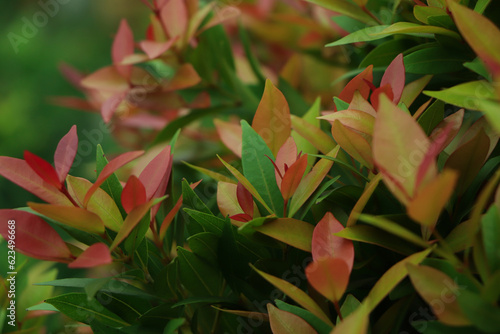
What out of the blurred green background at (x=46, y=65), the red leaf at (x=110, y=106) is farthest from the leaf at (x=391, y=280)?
the blurred green background at (x=46, y=65)

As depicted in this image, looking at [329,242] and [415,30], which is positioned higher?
[415,30]

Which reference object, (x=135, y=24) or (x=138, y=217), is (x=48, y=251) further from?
(x=135, y=24)

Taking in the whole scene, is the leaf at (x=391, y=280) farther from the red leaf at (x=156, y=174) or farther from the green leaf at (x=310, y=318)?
the red leaf at (x=156, y=174)

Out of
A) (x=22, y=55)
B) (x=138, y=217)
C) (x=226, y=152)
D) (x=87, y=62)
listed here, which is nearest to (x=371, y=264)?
(x=138, y=217)

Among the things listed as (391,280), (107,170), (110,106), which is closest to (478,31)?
(391,280)

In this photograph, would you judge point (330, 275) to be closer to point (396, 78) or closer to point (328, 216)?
point (328, 216)

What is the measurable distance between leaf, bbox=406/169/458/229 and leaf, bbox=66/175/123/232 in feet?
0.78

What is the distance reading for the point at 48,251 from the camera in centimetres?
38

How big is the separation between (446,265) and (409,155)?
77 mm

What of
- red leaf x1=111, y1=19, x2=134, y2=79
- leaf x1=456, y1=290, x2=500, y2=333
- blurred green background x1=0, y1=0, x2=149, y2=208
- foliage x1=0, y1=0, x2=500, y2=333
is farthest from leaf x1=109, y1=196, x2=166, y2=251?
blurred green background x1=0, y1=0, x2=149, y2=208

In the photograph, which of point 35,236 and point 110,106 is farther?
point 110,106

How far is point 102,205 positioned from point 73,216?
0.04 m

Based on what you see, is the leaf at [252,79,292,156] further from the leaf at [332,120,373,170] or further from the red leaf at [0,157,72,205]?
the red leaf at [0,157,72,205]

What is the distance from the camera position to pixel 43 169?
369mm
